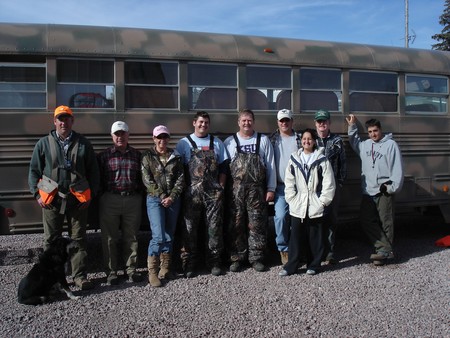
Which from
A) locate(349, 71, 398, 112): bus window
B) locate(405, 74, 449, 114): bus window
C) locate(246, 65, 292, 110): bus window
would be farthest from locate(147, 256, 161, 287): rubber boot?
locate(405, 74, 449, 114): bus window

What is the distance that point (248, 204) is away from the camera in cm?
509

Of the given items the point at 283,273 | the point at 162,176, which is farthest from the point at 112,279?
the point at 283,273

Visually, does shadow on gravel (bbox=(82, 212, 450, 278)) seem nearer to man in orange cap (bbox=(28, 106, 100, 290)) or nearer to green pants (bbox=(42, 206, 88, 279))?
green pants (bbox=(42, 206, 88, 279))

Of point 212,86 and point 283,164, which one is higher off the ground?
point 212,86

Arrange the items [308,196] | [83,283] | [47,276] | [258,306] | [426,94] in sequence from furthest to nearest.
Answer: [426,94] → [308,196] → [83,283] → [47,276] → [258,306]

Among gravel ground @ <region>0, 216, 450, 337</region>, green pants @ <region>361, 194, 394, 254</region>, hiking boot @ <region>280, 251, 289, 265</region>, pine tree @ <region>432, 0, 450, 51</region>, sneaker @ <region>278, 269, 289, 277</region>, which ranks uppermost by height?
pine tree @ <region>432, 0, 450, 51</region>

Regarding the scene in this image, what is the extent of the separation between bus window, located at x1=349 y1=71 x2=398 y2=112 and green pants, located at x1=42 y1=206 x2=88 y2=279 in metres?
3.88

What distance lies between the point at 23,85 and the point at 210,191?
2.46 m

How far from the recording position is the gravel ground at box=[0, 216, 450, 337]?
366cm

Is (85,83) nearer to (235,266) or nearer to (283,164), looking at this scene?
(283,164)

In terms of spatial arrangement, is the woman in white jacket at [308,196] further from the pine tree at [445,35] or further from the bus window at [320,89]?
the pine tree at [445,35]

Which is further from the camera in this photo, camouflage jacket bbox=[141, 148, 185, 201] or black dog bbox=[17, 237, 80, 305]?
camouflage jacket bbox=[141, 148, 185, 201]

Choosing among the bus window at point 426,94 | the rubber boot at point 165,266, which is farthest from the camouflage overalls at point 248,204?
the bus window at point 426,94

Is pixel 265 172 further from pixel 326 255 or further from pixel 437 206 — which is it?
pixel 437 206
